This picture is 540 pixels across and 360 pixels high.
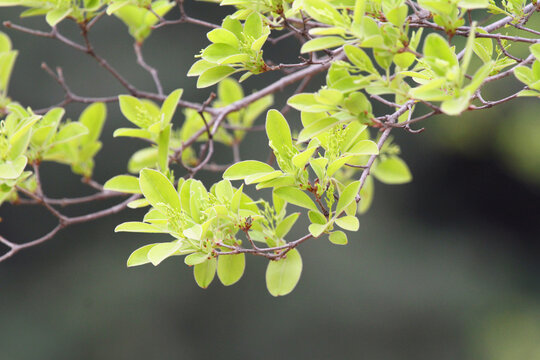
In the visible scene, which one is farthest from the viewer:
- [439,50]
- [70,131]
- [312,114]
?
[70,131]

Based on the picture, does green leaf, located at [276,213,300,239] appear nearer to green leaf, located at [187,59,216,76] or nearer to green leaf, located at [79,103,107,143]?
green leaf, located at [187,59,216,76]

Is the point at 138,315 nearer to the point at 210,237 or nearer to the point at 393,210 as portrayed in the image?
the point at 393,210

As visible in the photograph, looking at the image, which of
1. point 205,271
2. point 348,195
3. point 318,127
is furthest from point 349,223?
point 205,271

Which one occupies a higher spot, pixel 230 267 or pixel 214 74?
Result: pixel 214 74

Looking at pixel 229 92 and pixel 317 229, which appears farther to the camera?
pixel 229 92

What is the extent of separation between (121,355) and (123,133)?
4528 mm

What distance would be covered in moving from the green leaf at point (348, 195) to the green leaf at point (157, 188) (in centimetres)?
25

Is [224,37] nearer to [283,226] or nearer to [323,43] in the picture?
[323,43]

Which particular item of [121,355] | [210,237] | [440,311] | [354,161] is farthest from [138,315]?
[210,237]

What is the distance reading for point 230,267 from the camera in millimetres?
995

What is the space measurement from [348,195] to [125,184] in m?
0.45

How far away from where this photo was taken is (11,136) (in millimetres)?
1071

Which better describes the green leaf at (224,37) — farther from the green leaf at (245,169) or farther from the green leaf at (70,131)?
the green leaf at (70,131)

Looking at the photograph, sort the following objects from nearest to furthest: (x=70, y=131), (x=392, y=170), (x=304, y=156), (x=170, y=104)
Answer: (x=304, y=156) < (x=170, y=104) < (x=70, y=131) < (x=392, y=170)
